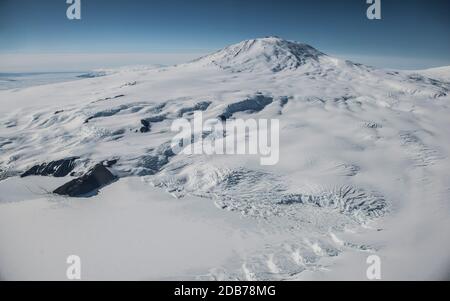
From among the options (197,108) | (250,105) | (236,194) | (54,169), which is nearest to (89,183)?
(54,169)

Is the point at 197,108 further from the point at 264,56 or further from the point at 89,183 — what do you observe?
the point at 264,56

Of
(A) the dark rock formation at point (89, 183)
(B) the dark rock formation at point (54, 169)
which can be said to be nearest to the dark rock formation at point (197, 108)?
(B) the dark rock formation at point (54, 169)

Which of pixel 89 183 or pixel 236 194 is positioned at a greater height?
pixel 89 183

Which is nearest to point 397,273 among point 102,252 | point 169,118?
point 102,252

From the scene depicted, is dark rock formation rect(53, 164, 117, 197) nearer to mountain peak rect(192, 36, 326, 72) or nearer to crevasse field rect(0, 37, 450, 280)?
crevasse field rect(0, 37, 450, 280)

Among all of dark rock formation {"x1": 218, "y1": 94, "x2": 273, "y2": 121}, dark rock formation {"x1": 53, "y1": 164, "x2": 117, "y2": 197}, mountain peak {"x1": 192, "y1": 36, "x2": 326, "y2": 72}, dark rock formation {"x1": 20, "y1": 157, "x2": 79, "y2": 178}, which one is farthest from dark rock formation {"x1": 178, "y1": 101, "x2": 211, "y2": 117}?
mountain peak {"x1": 192, "y1": 36, "x2": 326, "y2": 72}

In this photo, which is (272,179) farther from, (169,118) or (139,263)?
(169,118)

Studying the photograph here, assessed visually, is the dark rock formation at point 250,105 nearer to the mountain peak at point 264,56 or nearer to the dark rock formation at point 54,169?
the dark rock formation at point 54,169
